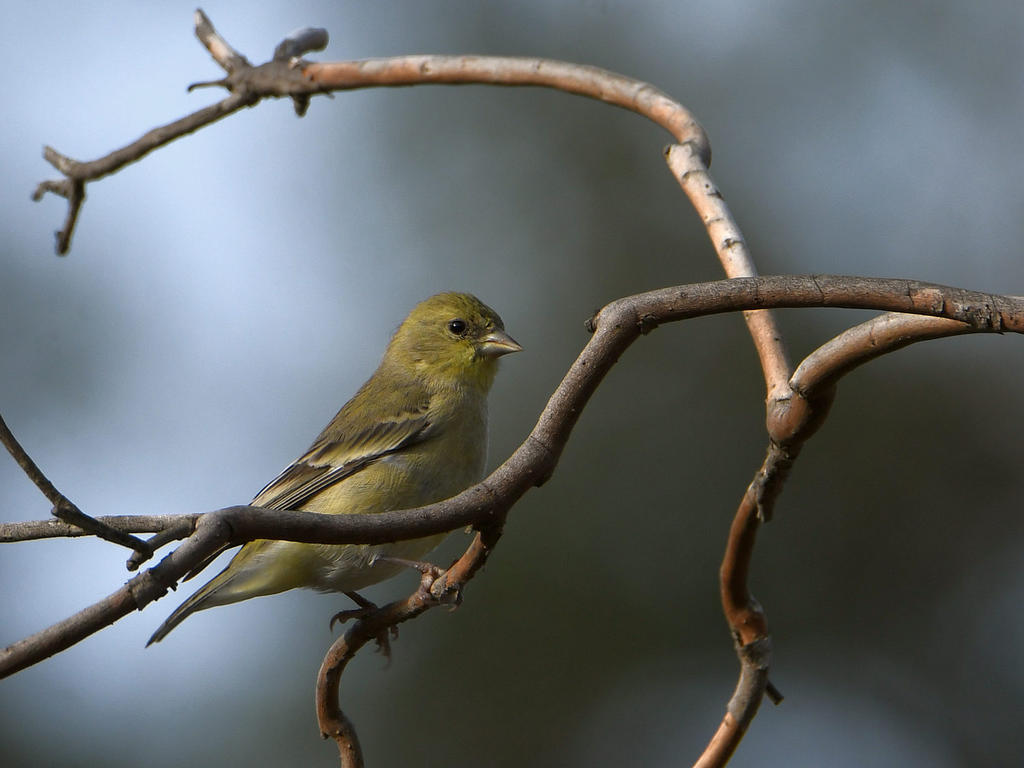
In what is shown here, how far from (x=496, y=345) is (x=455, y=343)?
21 cm

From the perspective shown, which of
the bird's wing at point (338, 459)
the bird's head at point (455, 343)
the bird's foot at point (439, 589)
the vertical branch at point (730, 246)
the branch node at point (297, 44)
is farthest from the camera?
the bird's head at point (455, 343)

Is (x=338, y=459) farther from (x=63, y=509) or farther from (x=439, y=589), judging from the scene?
(x=63, y=509)

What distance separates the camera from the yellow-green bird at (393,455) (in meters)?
4.51

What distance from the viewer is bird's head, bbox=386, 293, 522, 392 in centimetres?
534

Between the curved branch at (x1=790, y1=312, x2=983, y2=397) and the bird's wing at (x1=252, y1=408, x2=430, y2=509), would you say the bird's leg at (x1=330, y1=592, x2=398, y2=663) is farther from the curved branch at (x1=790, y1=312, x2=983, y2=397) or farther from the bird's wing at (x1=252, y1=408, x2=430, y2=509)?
the curved branch at (x1=790, y1=312, x2=983, y2=397)

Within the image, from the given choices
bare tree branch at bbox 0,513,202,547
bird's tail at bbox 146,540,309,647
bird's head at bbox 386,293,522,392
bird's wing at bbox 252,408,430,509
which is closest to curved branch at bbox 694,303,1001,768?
bare tree branch at bbox 0,513,202,547

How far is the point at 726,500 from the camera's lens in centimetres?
840

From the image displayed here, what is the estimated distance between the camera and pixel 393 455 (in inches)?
190

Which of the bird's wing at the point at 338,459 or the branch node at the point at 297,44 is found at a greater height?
the branch node at the point at 297,44

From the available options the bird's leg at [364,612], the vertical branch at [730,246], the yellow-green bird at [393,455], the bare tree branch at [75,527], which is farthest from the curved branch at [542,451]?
the bird's leg at [364,612]

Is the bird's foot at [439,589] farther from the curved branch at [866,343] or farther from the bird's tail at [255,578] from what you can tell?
the bird's tail at [255,578]

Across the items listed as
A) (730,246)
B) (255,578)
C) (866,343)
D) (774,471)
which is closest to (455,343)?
(255,578)

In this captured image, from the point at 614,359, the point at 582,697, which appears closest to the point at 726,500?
the point at 582,697

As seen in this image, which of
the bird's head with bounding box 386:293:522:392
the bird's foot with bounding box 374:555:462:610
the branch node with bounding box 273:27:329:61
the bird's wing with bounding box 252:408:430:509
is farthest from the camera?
the bird's head with bounding box 386:293:522:392
